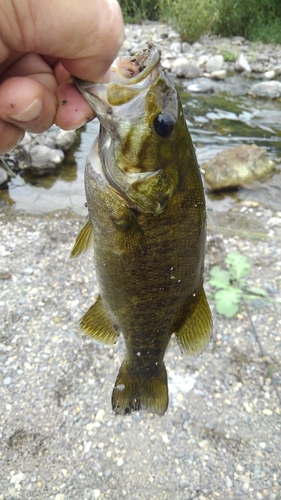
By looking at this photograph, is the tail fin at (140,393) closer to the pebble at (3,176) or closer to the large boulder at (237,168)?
the large boulder at (237,168)

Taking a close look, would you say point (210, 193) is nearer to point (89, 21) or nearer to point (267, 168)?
point (267, 168)

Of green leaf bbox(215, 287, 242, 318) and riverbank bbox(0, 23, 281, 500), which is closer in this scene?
riverbank bbox(0, 23, 281, 500)

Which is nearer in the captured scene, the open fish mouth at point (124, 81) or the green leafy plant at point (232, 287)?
the open fish mouth at point (124, 81)

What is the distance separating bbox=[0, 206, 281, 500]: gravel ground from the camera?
3.16 metres

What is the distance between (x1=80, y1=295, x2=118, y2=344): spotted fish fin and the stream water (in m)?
3.53

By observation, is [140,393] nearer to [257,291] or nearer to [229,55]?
[257,291]

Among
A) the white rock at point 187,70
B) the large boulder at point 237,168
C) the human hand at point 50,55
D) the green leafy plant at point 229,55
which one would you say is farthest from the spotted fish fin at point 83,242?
the green leafy plant at point 229,55

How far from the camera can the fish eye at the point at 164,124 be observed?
66.5 inches

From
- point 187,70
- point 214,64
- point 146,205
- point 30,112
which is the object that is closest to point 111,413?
point 146,205

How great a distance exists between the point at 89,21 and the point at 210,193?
6.07 metres

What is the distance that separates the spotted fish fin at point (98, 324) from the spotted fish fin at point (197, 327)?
430mm

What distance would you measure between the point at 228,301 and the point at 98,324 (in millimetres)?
2360

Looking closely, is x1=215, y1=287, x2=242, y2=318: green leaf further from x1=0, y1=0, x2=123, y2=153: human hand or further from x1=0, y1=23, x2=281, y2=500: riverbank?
x1=0, y1=0, x2=123, y2=153: human hand

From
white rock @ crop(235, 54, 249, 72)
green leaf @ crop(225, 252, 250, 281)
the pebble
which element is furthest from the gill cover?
white rock @ crop(235, 54, 249, 72)
